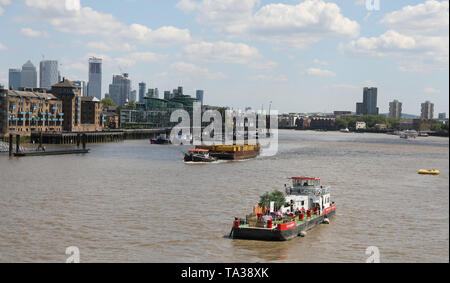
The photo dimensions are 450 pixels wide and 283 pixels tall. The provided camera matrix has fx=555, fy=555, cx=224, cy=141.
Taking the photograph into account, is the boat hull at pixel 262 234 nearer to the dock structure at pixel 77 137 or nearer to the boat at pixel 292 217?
the boat at pixel 292 217

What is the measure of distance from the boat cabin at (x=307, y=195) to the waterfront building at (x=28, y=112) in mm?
102983

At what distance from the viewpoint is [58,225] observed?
3431 centimetres

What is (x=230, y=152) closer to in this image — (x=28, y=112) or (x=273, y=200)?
(x=273, y=200)

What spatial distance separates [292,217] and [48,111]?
128596 millimetres

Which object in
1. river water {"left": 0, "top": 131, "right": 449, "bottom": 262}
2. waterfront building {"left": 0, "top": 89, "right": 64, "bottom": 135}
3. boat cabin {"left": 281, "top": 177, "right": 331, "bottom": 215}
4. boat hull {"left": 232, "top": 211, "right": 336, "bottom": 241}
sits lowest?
river water {"left": 0, "top": 131, "right": 449, "bottom": 262}

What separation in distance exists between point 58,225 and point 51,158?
179 ft

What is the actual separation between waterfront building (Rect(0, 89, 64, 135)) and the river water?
66818mm

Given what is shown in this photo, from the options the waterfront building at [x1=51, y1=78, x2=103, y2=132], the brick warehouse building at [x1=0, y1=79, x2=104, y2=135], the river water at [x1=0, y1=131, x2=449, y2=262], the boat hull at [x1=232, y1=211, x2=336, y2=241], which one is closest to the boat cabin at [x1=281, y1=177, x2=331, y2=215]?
the river water at [x1=0, y1=131, x2=449, y2=262]

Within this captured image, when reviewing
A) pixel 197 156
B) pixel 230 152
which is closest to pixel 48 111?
pixel 230 152

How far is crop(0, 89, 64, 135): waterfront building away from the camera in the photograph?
130 m

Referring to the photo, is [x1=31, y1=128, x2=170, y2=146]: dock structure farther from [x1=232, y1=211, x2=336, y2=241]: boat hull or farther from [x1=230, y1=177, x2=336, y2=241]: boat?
[x1=232, y1=211, x2=336, y2=241]: boat hull

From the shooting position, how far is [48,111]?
149750mm
